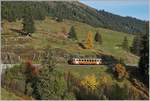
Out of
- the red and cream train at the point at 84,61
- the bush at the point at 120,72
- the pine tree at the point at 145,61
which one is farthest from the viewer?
the red and cream train at the point at 84,61

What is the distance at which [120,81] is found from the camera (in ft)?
279

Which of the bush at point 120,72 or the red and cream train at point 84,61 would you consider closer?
the bush at point 120,72

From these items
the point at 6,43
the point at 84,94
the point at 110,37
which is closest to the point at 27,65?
the point at 84,94

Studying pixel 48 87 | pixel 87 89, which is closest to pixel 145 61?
pixel 87 89

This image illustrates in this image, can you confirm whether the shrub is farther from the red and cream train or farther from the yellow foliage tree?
the red and cream train

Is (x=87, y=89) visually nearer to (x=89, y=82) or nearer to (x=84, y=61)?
(x=89, y=82)

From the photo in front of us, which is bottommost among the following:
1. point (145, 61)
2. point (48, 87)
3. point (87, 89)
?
point (87, 89)

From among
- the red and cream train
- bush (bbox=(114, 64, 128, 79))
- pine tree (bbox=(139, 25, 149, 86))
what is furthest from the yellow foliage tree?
the red and cream train

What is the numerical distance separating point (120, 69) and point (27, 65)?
19104 millimetres

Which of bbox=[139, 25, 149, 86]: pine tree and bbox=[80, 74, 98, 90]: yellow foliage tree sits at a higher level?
bbox=[139, 25, 149, 86]: pine tree

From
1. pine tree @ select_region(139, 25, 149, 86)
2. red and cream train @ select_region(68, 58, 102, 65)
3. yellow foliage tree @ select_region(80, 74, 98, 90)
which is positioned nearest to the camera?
yellow foliage tree @ select_region(80, 74, 98, 90)

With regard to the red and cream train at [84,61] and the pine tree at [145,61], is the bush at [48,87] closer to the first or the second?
the pine tree at [145,61]

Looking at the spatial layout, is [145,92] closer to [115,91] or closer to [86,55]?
[115,91]

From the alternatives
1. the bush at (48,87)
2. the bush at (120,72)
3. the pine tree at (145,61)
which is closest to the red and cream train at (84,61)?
the bush at (120,72)
